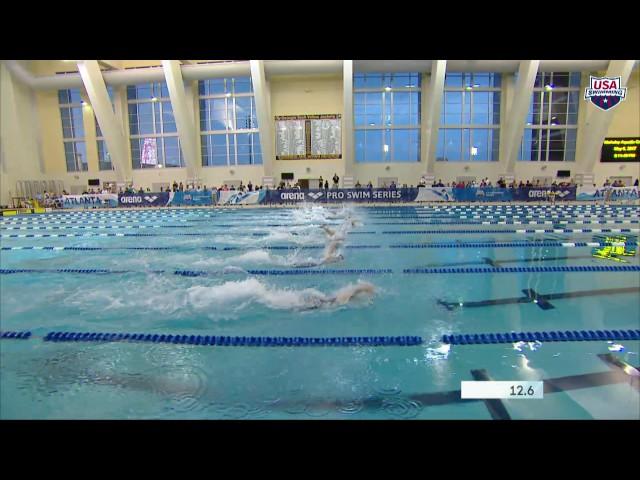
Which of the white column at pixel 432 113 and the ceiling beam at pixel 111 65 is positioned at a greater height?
the ceiling beam at pixel 111 65

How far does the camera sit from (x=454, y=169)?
Answer: 789 inches

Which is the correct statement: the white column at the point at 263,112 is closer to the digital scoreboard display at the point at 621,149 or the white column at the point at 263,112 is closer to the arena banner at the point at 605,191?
the arena banner at the point at 605,191

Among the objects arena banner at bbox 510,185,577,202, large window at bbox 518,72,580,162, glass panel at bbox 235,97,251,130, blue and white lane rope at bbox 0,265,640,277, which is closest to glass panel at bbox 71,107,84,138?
glass panel at bbox 235,97,251,130

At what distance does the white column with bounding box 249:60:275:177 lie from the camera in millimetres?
17625

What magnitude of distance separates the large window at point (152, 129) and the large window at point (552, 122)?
17848 mm

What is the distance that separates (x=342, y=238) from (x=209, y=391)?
213 inches

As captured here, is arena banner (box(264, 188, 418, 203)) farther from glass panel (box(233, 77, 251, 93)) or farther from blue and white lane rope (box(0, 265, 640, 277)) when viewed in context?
blue and white lane rope (box(0, 265, 640, 277))

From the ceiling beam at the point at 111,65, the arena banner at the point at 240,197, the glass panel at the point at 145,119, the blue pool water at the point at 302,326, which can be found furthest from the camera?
the glass panel at the point at 145,119

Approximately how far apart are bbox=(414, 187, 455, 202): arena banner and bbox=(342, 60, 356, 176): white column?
4.49m

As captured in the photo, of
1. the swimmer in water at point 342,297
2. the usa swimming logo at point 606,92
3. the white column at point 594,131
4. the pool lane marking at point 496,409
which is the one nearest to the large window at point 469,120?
the white column at point 594,131

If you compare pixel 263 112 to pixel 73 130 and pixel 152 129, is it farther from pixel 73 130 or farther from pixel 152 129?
pixel 73 130

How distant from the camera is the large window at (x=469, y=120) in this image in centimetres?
1977

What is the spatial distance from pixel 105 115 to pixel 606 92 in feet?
71.2
